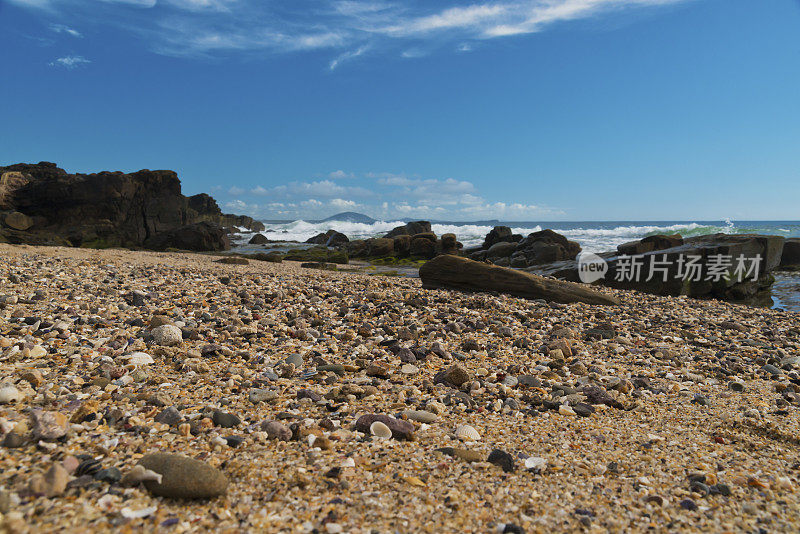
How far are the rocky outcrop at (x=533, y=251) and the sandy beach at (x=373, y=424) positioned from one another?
60.9 feet

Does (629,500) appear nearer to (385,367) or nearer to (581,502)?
(581,502)

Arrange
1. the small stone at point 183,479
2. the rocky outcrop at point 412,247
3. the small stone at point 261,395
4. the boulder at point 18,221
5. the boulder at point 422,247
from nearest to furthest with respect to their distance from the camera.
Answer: the small stone at point 183,479
the small stone at point 261,395
the boulder at point 422,247
the rocky outcrop at point 412,247
the boulder at point 18,221

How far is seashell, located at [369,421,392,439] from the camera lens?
3271 millimetres

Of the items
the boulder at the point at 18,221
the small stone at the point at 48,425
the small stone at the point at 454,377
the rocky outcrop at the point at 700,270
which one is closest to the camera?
the small stone at the point at 48,425

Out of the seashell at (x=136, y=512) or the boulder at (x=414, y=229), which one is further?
the boulder at (x=414, y=229)

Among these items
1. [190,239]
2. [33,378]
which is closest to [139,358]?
[33,378]

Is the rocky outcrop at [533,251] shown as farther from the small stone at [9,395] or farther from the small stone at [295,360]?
the small stone at [9,395]

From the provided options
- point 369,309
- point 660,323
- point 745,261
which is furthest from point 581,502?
point 745,261

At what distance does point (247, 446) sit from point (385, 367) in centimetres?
204

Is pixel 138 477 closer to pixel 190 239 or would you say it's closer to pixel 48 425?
pixel 48 425

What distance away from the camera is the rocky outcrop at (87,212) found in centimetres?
3306

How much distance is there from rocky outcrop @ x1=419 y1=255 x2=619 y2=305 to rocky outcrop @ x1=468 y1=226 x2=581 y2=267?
608 inches

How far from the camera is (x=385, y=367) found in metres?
4.82

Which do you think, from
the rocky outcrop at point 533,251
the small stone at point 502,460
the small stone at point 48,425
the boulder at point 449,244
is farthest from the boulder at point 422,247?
the small stone at point 48,425
